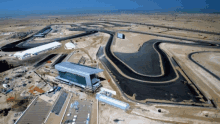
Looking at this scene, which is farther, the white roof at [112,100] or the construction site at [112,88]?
the white roof at [112,100]

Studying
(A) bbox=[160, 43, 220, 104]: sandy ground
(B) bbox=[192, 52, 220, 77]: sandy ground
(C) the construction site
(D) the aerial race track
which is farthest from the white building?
(B) bbox=[192, 52, 220, 77]: sandy ground

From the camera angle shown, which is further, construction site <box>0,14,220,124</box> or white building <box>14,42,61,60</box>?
white building <box>14,42,61,60</box>

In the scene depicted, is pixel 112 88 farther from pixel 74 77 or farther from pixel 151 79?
Result: pixel 151 79

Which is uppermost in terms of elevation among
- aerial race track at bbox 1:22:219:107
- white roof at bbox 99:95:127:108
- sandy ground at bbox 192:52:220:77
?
sandy ground at bbox 192:52:220:77

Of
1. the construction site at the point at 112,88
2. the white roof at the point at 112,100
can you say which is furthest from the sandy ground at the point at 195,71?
the white roof at the point at 112,100

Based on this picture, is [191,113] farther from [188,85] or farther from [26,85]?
[26,85]

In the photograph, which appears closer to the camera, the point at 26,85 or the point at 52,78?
the point at 26,85

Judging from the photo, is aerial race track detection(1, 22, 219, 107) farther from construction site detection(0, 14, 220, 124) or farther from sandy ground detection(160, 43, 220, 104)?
sandy ground detection(160, 43, 220, 104)

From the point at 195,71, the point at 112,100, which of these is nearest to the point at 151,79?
the point at 112,100

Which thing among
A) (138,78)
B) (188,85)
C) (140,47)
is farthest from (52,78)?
(140,47)

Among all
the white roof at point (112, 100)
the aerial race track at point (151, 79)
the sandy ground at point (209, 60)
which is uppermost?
the sandy ground at point (209, 60)

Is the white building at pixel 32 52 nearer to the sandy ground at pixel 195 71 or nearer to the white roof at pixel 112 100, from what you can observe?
the white roof at pixel 112 100
